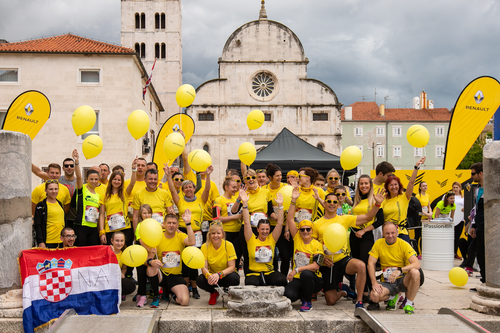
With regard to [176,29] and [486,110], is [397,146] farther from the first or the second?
[486,110]

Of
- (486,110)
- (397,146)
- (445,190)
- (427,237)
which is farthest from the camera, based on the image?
(397,146)

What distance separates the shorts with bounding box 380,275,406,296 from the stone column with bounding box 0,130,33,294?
461cm

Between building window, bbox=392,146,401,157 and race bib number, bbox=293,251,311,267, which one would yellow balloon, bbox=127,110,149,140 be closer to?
race bib number, bbox=293,251,311,267

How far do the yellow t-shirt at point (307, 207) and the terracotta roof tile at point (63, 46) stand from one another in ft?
59.2

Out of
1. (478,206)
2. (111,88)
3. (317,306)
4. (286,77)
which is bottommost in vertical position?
(317,306)

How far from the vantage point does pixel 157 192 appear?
6.45 metres

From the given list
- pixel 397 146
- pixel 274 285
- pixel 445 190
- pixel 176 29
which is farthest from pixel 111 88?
pixel 397 146

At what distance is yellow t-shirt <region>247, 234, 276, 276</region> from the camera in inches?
233

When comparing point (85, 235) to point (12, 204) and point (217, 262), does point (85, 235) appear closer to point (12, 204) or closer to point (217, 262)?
point (12, 204)

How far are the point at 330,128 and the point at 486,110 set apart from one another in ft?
90.2

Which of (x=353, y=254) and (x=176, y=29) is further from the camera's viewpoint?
(x=176, y=29)

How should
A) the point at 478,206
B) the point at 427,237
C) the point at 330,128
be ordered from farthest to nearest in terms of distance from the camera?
the point at 330,128 → the point at 427,237 → the point at 478,206

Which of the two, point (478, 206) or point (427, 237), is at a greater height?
point (478, 206)

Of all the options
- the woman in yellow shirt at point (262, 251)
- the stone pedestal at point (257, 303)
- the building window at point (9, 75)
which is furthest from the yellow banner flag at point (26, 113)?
the building window at point (9, 75)
